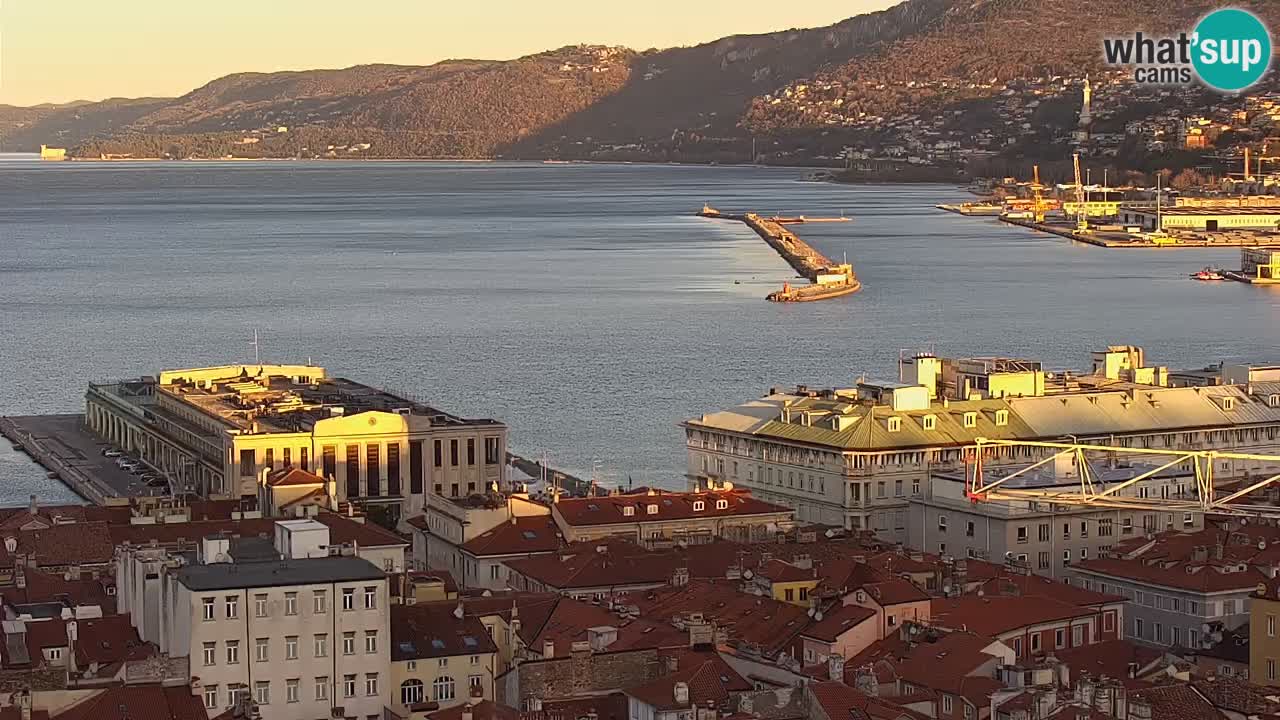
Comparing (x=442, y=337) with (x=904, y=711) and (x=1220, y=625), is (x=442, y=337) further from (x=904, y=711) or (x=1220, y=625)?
(x=904, y=711)

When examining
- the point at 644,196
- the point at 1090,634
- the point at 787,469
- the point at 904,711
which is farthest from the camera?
the point at 644,196

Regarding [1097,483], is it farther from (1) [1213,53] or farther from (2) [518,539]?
(1) [1213,53]

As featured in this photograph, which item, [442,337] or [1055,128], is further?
[1055,128]

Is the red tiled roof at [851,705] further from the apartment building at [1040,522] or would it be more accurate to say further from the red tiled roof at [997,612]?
the apartment building at [1040,522]

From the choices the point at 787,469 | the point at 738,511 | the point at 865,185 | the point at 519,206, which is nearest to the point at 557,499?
the point at 738,511

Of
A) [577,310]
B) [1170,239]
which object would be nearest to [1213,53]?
[1170,239]

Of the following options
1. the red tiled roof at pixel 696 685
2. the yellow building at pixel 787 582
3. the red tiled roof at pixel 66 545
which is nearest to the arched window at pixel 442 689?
the red tiled roof at pixel 696 685

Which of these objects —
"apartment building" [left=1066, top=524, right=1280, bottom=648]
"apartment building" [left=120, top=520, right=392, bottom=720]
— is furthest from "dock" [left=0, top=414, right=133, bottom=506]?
"apartment building" [left=120, top=520, right=392, bottom=720]
